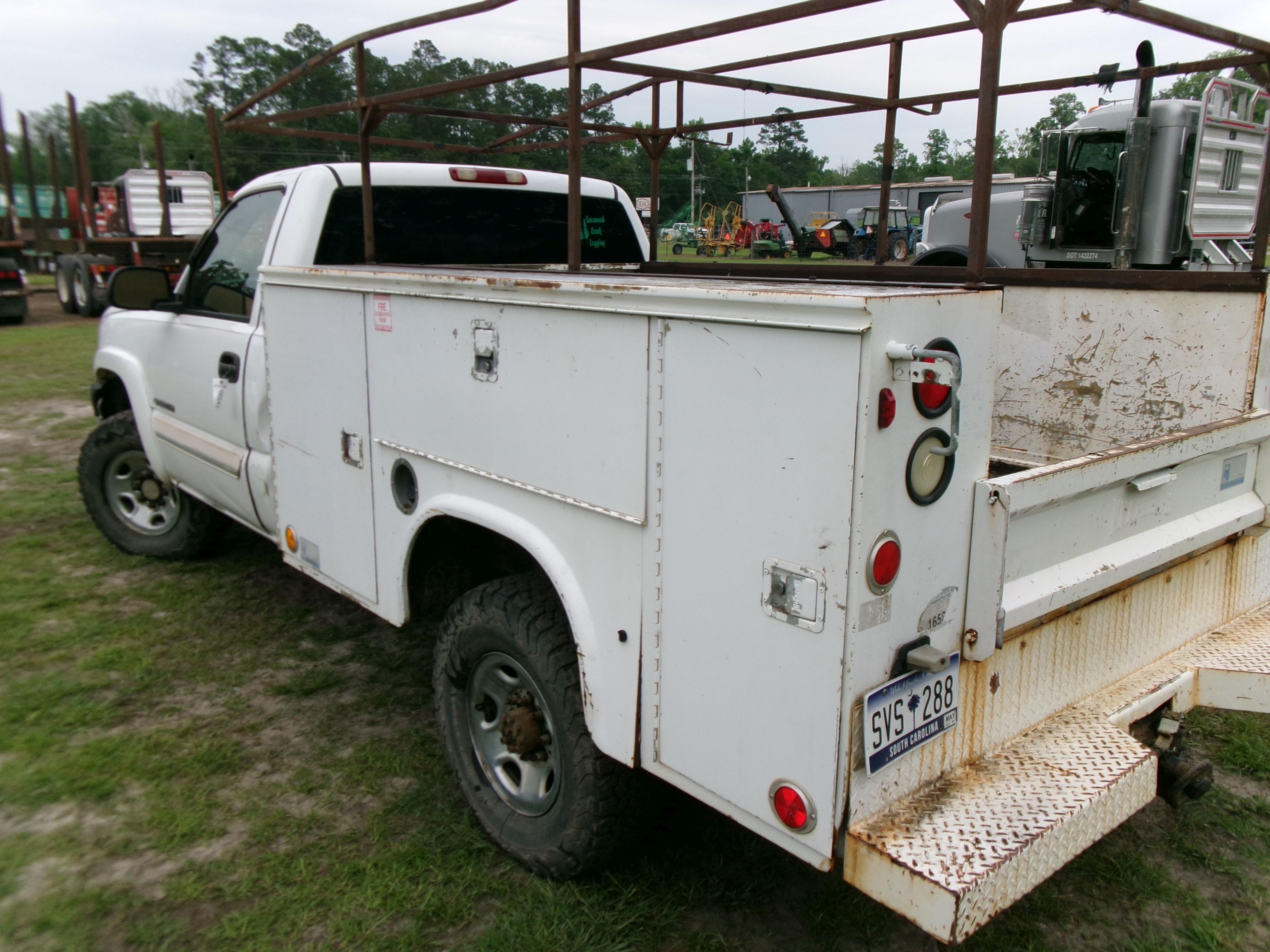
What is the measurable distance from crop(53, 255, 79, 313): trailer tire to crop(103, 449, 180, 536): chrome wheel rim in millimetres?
15111

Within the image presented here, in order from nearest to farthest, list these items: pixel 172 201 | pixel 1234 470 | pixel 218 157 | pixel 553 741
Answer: pixel 553 741
pixel 1234 470
pixel 218 157
pixel 172 201

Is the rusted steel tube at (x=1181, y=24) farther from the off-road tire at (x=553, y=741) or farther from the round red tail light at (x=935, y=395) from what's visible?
the off-road tire at (x=553, y=741)

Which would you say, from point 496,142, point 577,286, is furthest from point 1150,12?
point 496,142

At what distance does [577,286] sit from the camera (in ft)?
7.35

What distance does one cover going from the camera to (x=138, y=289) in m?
4.50

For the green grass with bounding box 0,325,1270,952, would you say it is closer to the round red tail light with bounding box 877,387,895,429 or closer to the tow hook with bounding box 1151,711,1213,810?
the tow hook with bounding box 1151,711,1213,810

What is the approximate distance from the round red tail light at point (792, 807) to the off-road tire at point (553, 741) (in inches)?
23.6

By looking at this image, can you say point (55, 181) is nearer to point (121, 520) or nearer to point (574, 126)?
point (121, 520)

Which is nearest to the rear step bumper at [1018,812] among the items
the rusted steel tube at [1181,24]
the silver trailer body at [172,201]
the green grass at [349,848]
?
the green grass at [349,848]

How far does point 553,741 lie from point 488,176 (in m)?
2.79

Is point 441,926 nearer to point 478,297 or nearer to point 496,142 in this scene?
point 478,297

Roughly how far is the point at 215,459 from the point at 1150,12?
3.80m

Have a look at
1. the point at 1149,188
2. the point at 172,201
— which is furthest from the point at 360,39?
the point at 172,201

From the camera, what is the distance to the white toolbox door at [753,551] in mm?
1774
